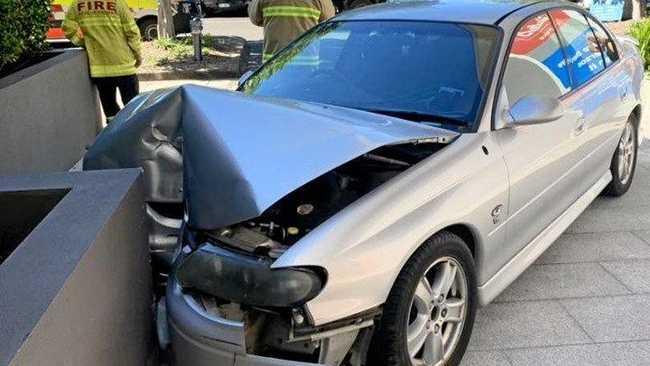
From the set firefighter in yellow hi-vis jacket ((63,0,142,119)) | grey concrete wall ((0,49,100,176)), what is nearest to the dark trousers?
firefighter in yellow hi-vis jacket ((63,0,142,119))

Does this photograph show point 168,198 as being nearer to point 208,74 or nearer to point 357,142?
point 357,142

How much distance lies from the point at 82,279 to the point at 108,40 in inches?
197

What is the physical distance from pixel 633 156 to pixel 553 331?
2466mm

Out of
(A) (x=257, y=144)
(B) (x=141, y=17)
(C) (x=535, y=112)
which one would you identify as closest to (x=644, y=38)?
(C) (x=535, y=112)

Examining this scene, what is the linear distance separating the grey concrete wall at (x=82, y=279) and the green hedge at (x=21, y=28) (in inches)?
118

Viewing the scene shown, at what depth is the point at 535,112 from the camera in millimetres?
3240

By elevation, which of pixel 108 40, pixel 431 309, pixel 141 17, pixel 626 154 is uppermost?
pixel 108 40

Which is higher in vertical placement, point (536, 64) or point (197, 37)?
point (536, 64)

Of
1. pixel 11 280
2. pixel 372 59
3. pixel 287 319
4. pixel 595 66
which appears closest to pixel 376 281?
pixel 287 319

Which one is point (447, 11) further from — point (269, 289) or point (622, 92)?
point (269, 289)

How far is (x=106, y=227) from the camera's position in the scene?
→ 2.36m

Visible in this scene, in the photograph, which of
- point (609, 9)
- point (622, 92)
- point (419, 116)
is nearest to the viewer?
point (419, 116)

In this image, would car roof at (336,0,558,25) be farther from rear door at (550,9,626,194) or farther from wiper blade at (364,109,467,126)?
wiper blade at (364,109,467,126)

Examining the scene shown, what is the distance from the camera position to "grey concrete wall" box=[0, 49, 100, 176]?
16.1 feet
